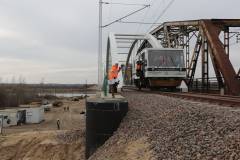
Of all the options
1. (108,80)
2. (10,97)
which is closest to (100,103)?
(108,80)

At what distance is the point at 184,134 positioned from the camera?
9422 mm

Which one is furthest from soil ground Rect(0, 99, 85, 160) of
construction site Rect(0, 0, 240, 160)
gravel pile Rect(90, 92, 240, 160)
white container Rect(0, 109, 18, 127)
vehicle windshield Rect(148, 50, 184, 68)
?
white container Rect(0, 109, 18, 127)

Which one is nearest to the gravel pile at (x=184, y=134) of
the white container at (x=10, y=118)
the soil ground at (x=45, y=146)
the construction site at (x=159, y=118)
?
the construction site at (x=159, y=118)

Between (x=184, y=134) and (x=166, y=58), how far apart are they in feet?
69.9

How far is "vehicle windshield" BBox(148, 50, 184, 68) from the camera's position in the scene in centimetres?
3009

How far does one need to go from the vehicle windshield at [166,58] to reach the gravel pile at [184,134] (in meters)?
16.0

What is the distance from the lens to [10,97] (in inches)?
3718

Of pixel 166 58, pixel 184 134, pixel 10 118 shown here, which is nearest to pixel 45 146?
pixel 166 58

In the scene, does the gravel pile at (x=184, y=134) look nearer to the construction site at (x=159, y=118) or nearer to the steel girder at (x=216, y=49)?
the construction site at (x=159, y=118)

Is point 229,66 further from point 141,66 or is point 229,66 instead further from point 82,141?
point 82,141

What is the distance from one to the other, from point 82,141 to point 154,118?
9164 millimetres

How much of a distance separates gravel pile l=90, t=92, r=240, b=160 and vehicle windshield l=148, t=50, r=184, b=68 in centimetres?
1596

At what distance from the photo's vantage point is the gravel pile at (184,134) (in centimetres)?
776

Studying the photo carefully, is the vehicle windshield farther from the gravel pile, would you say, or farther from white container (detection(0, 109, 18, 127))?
white container (detection(0, 109, 18, 127))
